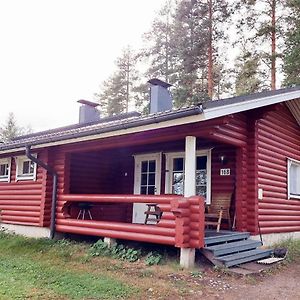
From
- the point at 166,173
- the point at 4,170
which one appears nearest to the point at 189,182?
the point at 166,173

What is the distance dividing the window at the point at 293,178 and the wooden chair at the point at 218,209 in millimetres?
2382

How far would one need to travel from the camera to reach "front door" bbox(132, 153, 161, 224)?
30.7 feet

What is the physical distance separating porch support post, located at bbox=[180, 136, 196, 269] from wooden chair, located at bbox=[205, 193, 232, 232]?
1584 millimetres

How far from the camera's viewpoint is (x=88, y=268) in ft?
20.4

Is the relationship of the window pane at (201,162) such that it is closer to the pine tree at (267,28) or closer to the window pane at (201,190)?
the window pane at (201,190)

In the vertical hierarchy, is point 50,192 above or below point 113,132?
below

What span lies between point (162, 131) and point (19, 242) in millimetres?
4284

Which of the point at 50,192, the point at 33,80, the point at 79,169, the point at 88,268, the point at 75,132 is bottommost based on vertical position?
the point at 88,268

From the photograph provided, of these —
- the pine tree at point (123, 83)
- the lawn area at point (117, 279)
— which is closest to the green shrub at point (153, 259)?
the lawn area at point (117, 279)

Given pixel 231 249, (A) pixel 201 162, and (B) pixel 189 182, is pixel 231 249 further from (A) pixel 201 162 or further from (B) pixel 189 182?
(A) pixel 201 162


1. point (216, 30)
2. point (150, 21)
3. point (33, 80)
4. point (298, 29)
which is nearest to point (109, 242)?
point (298, 29)

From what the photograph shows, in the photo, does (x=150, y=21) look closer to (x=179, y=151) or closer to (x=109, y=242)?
(x=179, y=151)

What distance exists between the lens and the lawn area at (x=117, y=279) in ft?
15.4

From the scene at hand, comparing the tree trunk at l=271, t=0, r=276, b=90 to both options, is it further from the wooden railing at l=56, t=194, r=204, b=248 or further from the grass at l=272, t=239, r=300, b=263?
the wooden railing at l=56, t=194, r=204, b=248
